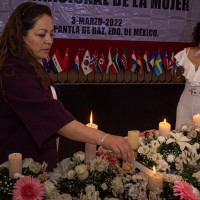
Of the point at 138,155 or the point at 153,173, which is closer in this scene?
the point at 153,173

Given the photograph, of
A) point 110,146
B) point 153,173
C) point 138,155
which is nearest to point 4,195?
point 110,146

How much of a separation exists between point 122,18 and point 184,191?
459 cm

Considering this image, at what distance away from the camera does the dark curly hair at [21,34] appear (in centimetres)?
151

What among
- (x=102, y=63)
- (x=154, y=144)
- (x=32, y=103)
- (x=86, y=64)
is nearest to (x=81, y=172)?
(x=32, y=103)

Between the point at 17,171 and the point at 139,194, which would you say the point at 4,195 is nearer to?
the point at 17,171

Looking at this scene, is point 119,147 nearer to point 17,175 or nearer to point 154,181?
point 154,181

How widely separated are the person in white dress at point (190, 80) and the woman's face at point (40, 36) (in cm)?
182

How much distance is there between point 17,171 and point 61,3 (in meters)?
4.21

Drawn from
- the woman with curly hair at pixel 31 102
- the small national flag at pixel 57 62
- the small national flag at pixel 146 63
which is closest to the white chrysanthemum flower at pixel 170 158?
the woman with curly hair at pixel 31 102

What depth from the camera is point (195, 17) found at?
19.7ft

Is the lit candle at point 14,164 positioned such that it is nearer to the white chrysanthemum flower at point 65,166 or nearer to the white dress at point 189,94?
the white chrysanthemum flower at point 65,166

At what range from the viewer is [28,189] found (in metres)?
1.28

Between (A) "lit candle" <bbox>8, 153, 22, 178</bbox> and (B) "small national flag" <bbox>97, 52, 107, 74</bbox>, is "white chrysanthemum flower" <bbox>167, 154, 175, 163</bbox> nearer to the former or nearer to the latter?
(A) "lit candle" <bbox>8, 153, 22, 178</bbox>

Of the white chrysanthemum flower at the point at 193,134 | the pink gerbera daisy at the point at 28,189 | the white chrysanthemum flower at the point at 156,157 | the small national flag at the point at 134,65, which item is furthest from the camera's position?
the small national flag at the point at 134,65
